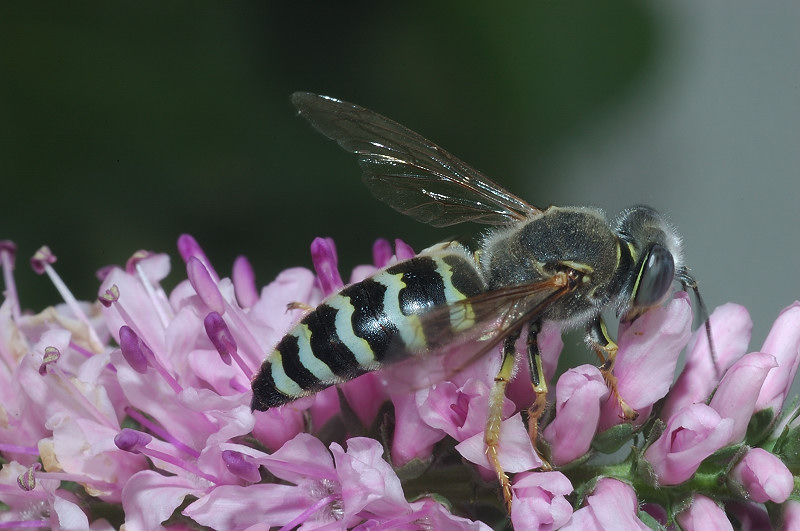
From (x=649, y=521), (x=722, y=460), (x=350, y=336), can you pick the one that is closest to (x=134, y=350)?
(x=350, y=336)

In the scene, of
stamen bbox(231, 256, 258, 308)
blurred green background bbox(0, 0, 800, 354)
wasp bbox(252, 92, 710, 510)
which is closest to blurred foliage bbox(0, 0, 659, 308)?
blurred green background bbox(0, 0, 800, 354)

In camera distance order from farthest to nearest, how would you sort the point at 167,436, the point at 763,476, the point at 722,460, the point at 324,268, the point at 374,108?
1. the point at 374,108
2. the point at 324,268
3. the point at 167,436
4. the point at 722,460
5. the point at 763,476

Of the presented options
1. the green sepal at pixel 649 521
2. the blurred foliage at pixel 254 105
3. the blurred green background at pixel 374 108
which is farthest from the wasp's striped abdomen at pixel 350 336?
the blurred green background at pixel 374 108

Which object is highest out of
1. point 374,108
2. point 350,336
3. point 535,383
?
point 374,108

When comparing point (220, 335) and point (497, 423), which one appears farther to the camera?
point (220, 335)

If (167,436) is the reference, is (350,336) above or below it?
above

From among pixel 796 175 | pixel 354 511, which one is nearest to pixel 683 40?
pixel 796 175

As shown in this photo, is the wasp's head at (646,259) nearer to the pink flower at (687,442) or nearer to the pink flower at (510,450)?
the pink flower at (687,442)

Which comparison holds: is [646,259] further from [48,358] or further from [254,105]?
[254,105]
